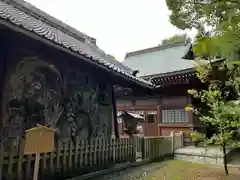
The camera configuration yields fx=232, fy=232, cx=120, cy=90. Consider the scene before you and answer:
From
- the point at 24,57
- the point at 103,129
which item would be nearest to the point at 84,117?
the point at 103,129

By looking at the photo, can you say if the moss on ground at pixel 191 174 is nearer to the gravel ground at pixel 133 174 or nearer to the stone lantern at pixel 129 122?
the gravel ground at pixel 133 174

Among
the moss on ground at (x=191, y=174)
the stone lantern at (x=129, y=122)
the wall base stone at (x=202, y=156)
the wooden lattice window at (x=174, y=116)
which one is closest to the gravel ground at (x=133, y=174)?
the moss on ground at (x=191, y=174)

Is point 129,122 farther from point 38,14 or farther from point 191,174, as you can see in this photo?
point 38,14

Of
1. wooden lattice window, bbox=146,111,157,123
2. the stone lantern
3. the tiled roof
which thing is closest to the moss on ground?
the stone lantern

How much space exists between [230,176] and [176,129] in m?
6.11

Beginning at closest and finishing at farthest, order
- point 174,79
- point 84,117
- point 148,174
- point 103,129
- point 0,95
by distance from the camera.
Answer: point 0,95 → point 148,174 → point 84,117 → point 103,129 → point 174,79

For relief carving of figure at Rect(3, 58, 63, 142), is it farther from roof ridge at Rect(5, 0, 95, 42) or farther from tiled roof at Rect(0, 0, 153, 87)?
roof ridge at Rect(5, 0, 95, 42)

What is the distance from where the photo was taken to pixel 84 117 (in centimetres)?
742

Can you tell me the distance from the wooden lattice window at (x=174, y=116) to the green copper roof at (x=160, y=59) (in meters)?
2.45

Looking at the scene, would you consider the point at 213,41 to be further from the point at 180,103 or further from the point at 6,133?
the point at 180,103

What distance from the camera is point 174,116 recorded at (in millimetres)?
13219

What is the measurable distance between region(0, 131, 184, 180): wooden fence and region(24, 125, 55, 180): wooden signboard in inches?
32.2

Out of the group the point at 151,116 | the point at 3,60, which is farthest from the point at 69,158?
the point at 151,116

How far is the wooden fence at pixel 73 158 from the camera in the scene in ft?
15.2
